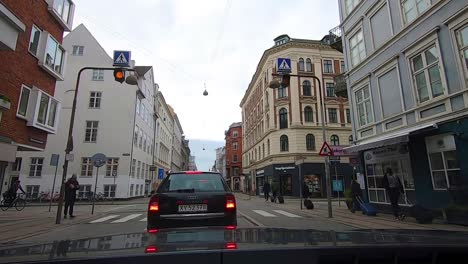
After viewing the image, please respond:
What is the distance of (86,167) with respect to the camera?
2920cm

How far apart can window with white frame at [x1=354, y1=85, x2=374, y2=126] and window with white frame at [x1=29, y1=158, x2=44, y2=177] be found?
28322 millimetres

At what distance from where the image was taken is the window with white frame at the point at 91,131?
30078 millimetres

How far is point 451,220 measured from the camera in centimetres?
1028

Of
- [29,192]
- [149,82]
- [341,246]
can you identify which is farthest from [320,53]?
[341,246]

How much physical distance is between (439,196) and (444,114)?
3.10 meters

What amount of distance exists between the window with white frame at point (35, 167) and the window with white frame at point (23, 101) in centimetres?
1690

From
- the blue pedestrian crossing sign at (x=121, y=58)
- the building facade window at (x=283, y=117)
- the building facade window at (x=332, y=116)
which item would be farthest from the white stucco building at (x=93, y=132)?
the building facade window at (x=332, y=116)

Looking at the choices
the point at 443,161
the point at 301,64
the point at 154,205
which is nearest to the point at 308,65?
the point at 301,64

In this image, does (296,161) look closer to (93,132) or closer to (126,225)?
(126,225)

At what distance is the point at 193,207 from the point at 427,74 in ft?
37.7

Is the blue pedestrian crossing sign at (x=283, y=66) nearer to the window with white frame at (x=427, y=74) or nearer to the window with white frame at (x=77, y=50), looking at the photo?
the window with white frame at (x=427, y=74)

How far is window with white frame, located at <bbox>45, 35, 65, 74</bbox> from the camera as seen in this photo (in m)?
16.1

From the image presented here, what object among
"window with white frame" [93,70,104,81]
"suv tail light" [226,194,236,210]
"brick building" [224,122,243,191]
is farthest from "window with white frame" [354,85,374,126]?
"brick building" [224,122,243,191]

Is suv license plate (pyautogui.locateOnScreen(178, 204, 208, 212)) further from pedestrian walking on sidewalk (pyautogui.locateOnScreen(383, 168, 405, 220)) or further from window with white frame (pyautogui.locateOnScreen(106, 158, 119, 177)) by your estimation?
window with white frame (pyautogui.locateOnScreen(106, 158, 119, 177))
